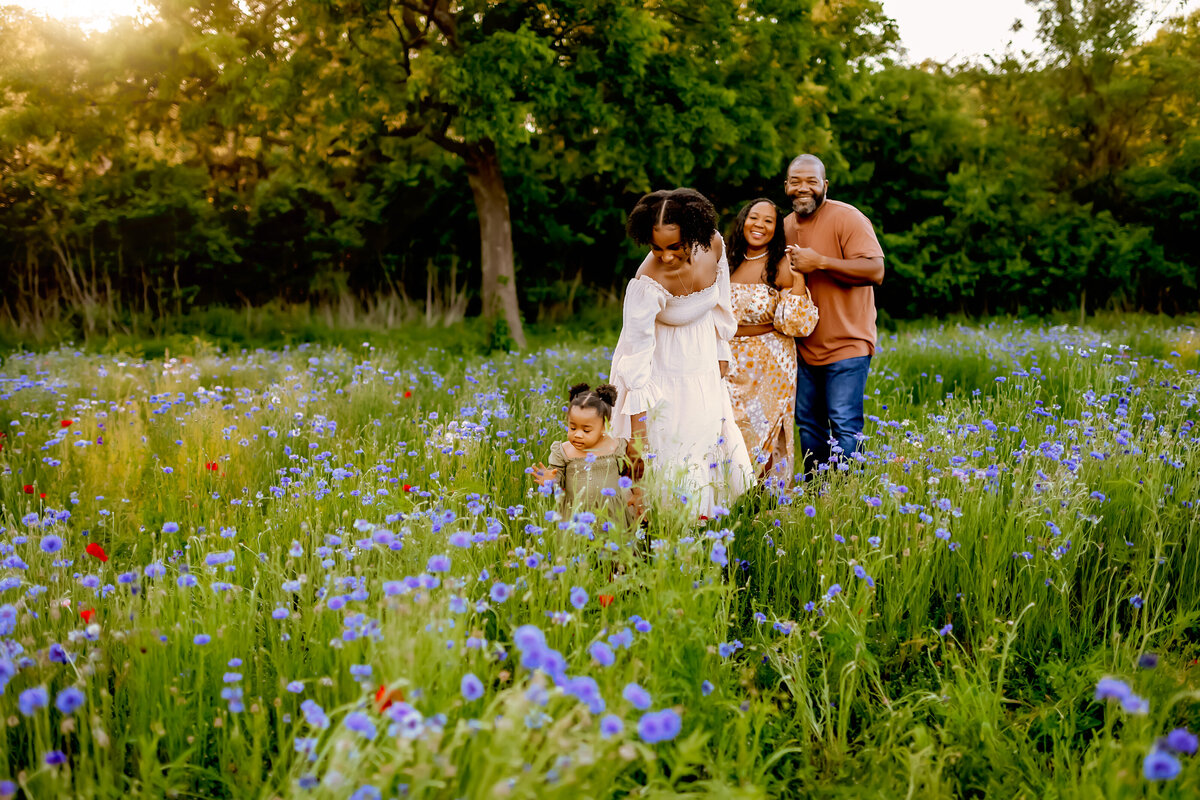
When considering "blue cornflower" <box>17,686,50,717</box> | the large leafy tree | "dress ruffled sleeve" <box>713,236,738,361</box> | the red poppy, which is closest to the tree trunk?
the large leafy tree

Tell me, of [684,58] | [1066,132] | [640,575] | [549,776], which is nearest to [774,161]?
[684,58]

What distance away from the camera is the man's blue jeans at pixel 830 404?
440 centimetres

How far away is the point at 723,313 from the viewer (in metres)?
4.14

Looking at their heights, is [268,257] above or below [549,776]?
above

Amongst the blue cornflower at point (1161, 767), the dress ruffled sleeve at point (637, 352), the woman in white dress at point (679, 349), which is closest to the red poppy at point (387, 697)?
the blue cornflower at point (1161, 767)

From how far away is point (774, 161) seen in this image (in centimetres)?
1077

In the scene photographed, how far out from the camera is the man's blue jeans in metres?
4.40

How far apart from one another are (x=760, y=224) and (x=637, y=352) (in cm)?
109

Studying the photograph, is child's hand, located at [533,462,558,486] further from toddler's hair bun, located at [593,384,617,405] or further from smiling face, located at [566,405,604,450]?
toddler's hair bun, located at [593,384,617,405]

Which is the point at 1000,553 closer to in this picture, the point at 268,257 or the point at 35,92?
the point at 35,92

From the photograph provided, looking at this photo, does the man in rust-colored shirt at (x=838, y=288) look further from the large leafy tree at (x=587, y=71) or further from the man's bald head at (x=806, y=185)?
the large leafy tree at (x=587, y=71)

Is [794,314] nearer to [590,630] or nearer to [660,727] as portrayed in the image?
[590,630]

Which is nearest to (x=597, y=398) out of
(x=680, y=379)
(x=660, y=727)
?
(x=680, y=379)

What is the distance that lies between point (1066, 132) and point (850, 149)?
6.45 m
